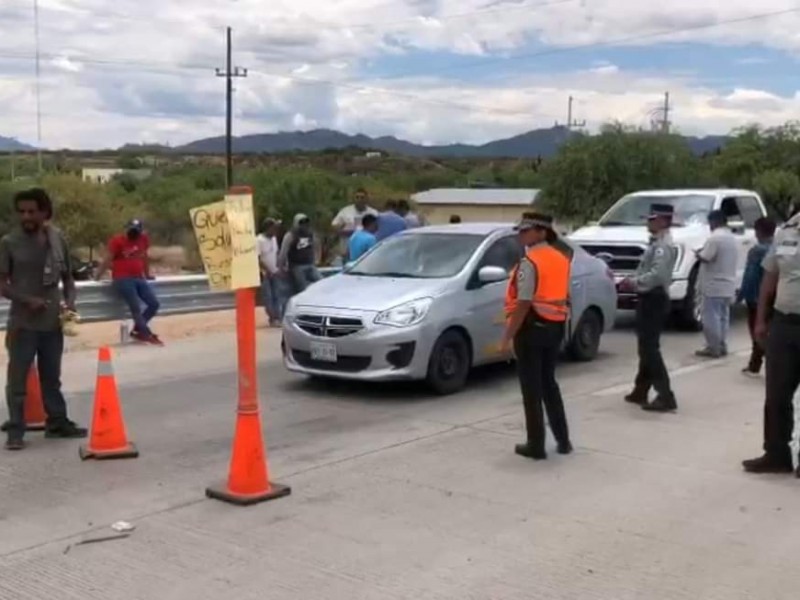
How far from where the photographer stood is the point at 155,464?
25.2ft

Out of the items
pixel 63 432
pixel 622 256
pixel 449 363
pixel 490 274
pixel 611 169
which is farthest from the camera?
pixel 611 169

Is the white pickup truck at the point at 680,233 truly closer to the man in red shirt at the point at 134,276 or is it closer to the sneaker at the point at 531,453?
the man in red shirt at the point at 134,276

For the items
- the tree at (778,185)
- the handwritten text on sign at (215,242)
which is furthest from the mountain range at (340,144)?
the handwritten text on sign at (215,242)

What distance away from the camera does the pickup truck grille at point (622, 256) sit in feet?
49.5

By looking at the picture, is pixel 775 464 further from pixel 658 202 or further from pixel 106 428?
pixel 658 202

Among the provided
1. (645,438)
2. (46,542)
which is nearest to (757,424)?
(645,438)

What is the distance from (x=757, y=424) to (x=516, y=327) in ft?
8.86

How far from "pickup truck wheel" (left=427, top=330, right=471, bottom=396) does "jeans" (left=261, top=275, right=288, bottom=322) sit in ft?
18.9

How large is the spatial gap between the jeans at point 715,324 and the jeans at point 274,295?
19.9ft

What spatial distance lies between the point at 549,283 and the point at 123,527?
131 inches

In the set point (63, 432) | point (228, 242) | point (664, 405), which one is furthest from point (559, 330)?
point (63, 432)

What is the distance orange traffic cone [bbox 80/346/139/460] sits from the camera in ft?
25.5

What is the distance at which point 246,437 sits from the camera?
6.67m

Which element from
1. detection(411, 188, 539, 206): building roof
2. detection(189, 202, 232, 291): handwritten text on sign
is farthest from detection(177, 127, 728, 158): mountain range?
detection(189, 202, 232, 291): handwritten text on sign
